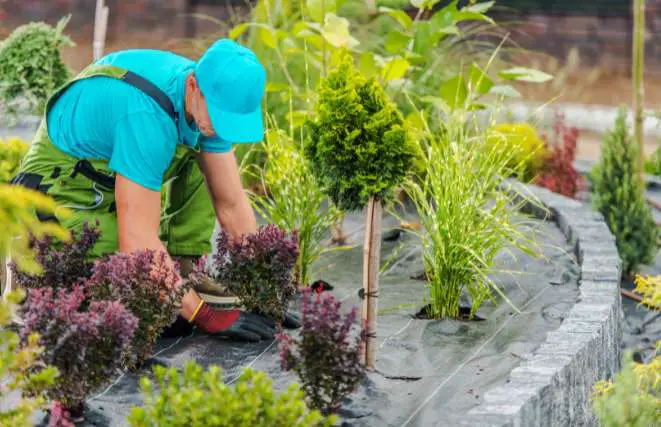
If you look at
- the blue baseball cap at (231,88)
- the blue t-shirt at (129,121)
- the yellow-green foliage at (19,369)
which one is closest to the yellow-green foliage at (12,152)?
the blue t-shirt at (129,121)

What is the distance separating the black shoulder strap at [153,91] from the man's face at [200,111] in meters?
0.08

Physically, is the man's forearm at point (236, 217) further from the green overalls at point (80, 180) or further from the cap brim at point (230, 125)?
the cap brim at point (230, 125)

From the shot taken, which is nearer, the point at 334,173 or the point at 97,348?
the point at 97,348

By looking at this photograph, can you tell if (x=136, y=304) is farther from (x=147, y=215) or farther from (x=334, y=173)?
(x=334, y=173)

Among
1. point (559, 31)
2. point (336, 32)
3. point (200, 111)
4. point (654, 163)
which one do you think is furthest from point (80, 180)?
point (559, 31)

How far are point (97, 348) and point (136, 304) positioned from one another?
372 millimetres

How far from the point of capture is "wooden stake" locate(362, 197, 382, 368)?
12.8ft

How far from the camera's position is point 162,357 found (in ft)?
13.3

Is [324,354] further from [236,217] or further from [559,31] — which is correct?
[559,31]

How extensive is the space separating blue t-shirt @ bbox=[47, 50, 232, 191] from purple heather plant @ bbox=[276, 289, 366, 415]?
81cm

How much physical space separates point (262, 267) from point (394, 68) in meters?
1.56

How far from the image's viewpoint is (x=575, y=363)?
3748mm

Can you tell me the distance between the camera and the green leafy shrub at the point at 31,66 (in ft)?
18.6

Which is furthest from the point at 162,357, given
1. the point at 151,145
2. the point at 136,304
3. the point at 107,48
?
the point at 107,48
